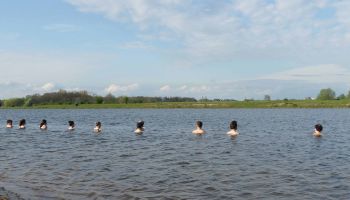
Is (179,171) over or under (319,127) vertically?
under

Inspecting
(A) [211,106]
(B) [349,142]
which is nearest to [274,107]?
(A) [211,106]

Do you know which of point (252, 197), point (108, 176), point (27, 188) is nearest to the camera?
point (252, 197)

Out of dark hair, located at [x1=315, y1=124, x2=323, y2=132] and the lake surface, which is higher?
dark hair, located at [x1=315, y1=124, x2=323, y2=132]

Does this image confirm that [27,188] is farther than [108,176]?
No

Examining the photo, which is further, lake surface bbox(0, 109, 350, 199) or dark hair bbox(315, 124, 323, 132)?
dark hair bbox(315, 124, 323, 132)

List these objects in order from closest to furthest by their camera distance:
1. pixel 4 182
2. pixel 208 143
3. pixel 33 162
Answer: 1. pixel 4 182
2. pixel 33 162
3. pixel 208 143

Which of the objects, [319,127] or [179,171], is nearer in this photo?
[179,171]

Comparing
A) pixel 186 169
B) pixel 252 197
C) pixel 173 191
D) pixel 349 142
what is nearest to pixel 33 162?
pixel 186 169

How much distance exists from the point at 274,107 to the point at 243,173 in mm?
156279

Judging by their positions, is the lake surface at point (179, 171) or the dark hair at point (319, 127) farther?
the dark hair at point (319, 127)

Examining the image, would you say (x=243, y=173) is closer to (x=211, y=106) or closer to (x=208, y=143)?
(x=208, y=143)

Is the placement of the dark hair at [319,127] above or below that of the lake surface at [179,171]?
above

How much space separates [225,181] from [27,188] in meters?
8.55

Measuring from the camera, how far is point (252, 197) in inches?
669
